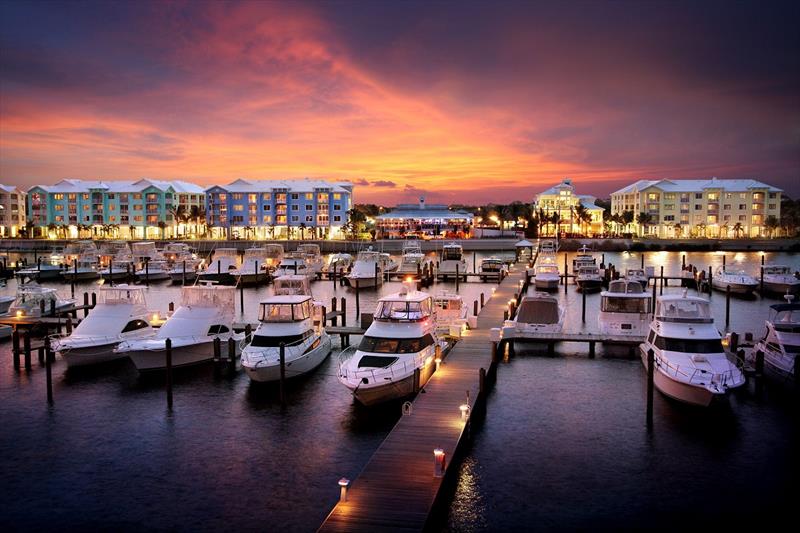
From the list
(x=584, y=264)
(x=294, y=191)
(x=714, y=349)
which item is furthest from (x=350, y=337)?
(x=294, y=191)

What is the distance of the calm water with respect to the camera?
19.4 metres

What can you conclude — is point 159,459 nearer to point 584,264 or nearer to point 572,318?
point 572,318

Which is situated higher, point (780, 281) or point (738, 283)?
point (780, 281)

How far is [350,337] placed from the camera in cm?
4303

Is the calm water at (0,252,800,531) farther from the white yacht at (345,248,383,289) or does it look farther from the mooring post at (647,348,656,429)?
the white yacht at (345,248,383,289)

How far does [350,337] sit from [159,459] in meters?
20.5

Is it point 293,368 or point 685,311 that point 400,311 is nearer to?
point 293,368

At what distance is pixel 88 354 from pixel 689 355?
29803mm

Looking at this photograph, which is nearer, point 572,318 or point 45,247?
point 572,318

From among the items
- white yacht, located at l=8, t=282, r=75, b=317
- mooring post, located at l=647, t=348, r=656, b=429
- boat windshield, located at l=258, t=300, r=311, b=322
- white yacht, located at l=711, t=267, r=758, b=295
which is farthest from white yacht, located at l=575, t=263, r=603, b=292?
white yacht, located at l=8, t=282, r=75, b=317

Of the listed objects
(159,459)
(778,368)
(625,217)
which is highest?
(625,217)

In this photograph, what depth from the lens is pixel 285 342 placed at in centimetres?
3167

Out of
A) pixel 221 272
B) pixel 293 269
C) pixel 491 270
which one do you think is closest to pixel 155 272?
pixel 221 272

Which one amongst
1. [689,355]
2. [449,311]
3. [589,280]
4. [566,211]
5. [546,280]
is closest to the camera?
[689,355]
